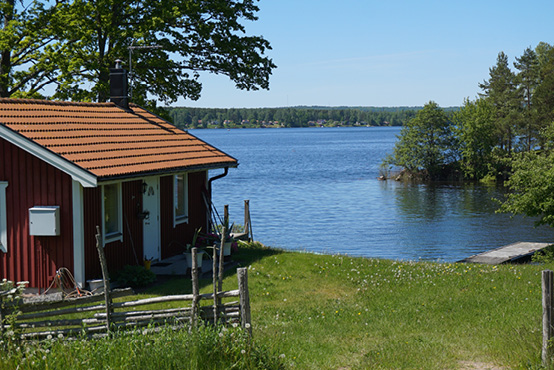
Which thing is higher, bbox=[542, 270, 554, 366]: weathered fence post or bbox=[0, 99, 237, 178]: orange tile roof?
bbox=[0, 99, 237, 178]: orange tile roof

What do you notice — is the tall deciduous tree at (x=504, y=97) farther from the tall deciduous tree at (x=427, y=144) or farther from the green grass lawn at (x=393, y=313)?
the green grass lawn at (x=393, y=313)

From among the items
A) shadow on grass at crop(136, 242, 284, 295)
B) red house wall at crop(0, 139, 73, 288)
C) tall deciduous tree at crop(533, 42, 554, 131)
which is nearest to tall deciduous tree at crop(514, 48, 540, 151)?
tall deciduous tree at crop(533, 42, 554, 131)

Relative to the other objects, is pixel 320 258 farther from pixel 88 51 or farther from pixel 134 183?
pixel 88 51

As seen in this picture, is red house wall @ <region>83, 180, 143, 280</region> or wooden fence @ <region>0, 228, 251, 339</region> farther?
red house wall @ <region>83, 180, 143, 280</region>

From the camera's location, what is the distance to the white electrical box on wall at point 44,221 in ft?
48.3

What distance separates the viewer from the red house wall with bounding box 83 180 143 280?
15.2m

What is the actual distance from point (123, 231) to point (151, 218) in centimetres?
154

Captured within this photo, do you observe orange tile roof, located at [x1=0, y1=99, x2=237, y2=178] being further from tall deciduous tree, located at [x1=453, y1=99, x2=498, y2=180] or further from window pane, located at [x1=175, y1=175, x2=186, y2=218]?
tall deciduous tree, located at [x1=453, y1=99, x2=498, y2=180]

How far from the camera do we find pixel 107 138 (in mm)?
17906

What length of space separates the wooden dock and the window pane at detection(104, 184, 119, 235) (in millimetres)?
14809

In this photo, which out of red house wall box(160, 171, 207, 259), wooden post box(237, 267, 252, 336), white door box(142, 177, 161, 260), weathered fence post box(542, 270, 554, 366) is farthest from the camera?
red house wall box(160, 171, 207, 259)

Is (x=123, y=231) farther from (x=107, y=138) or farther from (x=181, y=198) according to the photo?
(x=181, y=198)

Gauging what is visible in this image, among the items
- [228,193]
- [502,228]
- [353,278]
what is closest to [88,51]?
[353,278]

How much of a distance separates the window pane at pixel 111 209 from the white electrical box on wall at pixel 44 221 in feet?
4.96
